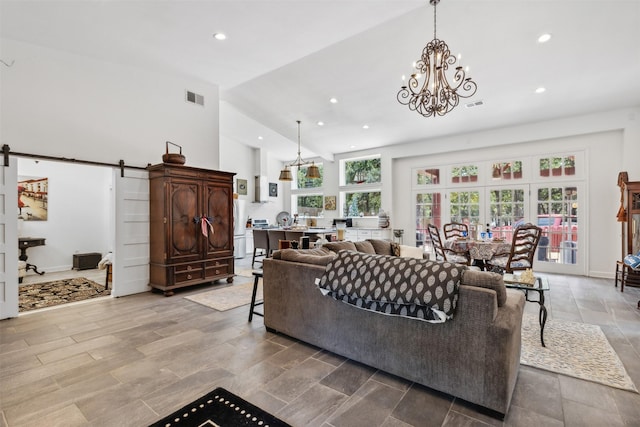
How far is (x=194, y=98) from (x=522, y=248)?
5.52 meters

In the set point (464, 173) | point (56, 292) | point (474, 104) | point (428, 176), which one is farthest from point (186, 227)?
point (464, 173)

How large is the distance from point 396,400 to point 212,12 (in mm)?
3845

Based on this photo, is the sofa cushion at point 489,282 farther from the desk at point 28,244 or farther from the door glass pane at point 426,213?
the desk at point 28,244

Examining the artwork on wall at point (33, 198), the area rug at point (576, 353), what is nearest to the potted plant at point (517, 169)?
the area rug at point (576, 353)

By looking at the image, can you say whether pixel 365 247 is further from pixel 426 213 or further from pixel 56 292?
pixel 56 292

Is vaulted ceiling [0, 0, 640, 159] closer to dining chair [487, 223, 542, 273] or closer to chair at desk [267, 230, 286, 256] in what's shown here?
dining chair [487, 223, 542, 273]

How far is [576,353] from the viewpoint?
2.51 metres

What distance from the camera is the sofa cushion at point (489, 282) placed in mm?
1808

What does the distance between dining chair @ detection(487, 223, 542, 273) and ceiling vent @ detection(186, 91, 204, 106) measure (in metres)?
5.25

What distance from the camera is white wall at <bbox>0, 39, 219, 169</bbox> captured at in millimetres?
3510

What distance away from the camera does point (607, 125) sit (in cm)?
513

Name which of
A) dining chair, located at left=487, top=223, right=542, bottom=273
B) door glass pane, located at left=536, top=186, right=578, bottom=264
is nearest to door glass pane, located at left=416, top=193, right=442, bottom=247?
door glass pane, located at left=536, top=186, right=578, bottom=264

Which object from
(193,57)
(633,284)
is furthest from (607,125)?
(193,57)

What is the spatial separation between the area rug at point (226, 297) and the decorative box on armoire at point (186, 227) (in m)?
0.34
